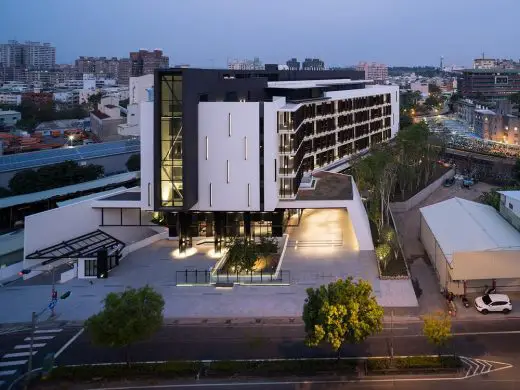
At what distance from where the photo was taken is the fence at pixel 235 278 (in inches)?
846

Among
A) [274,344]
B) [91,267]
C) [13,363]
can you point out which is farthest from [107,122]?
[274,344]

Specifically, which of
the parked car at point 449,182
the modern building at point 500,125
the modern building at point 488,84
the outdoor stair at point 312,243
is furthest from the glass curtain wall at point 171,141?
the modern building at point 488,84

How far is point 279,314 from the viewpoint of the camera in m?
18.3

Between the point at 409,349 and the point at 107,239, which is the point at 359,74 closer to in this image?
the point at 107,239

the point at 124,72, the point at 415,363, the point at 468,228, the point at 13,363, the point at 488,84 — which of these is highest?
the point at 124,72

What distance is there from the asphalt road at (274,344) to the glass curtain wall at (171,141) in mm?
7379

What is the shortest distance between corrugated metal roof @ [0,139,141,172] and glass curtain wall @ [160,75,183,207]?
21.3 metres

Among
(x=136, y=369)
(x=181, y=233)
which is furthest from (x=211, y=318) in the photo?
(x=181, y=233)

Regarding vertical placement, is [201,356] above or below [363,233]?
below

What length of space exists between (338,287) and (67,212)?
15692mm

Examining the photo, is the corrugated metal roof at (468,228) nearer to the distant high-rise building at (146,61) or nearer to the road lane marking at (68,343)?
the road lane marking at (68,343)

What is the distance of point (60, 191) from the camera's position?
33.9 meters

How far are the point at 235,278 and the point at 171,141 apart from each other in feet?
21.4

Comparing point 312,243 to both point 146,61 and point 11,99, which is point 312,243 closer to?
point 11,99
